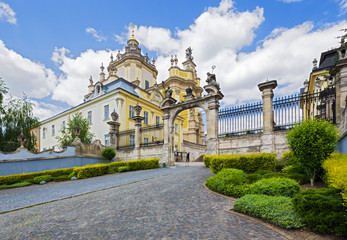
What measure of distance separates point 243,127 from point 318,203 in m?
9.67

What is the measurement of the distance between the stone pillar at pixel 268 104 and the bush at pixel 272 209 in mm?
7837

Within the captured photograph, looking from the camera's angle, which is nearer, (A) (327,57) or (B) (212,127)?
(B) (212,127)

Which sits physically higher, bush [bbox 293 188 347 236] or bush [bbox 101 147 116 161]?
bush [bbox 293 188 347 236]

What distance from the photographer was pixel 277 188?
5312mm

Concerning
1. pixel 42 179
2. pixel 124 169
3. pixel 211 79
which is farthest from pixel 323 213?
pixel 42 179

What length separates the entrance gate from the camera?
13.8 meters

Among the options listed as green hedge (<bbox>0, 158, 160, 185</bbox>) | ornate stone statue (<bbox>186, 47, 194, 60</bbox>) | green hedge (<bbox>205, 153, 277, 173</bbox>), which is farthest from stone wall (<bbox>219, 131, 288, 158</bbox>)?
ornate stone statue (<bbox>186, 47, 194, 60</bbox>)

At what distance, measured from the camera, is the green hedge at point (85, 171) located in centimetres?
1336

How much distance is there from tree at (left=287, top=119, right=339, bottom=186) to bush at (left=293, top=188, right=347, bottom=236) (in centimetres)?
315

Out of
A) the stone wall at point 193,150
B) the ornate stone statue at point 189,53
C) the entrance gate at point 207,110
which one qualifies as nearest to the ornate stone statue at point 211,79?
the entrance gate at point 207,110

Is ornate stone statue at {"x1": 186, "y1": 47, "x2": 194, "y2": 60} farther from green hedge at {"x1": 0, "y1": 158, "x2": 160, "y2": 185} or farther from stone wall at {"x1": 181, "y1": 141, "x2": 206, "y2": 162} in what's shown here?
green hedge at {"x1": 0, "y1": 158, "x2": 160, "y2": 185}

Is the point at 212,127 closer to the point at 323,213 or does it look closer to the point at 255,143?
the point at 255,143

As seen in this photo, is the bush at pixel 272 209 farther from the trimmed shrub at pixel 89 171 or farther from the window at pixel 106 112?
the window at pixel 106 112

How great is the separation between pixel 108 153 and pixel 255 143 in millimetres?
14046
